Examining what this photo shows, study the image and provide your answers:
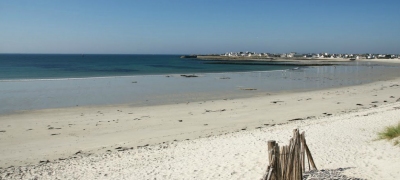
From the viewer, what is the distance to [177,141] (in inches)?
411

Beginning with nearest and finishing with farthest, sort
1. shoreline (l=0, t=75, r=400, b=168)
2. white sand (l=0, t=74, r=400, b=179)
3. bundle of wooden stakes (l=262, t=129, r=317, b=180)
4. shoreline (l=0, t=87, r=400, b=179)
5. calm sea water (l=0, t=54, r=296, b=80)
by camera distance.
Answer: bundle of wooden stakes (l=262, t=129, r=317, b=180), shoreline (l=0, t=87, r=400, b=179), white sand (l=0, t=74, r=400, b=179), shoreline (l=0, t=75, r=400, b=168), calm sea water (l=0, t=54, r=296, b=80)

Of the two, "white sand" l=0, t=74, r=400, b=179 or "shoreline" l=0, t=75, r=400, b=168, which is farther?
"shoreline" l=0, t=75, r=400, b=168

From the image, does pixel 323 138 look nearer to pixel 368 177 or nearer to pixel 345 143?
pixel 345 143

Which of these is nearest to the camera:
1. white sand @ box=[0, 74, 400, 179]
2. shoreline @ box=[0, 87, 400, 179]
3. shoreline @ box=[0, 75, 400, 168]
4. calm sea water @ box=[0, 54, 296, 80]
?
shoreline @ box=[0, 87, 400, 179]

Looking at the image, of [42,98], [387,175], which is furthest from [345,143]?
[42,98]

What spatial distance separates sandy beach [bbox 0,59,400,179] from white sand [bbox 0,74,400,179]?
0.02m

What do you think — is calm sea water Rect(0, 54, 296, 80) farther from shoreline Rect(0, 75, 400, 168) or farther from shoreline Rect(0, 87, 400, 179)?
shoreline Rect(0, 87, 400, 179)

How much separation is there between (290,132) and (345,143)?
76.7 inches

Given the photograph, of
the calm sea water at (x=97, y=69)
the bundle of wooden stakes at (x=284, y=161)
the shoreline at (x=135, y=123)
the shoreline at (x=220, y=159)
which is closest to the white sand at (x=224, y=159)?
the shoreline at (x=220, y=159)

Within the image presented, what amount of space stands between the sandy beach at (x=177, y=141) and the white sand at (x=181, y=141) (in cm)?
2

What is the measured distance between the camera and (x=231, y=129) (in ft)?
40.0

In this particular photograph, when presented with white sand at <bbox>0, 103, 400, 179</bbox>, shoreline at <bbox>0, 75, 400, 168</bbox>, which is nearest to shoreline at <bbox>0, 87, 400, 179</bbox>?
white sand at <bbox>0, 103, 400, 179</bbox>

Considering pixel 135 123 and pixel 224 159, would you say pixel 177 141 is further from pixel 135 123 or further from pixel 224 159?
pixel 135 123

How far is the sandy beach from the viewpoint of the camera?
7.25 m
